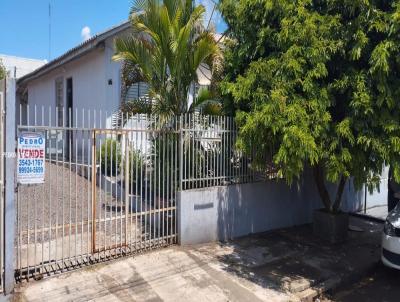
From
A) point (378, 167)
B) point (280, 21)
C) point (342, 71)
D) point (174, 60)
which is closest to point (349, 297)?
point (378, 167)

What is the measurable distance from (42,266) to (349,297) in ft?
14.3

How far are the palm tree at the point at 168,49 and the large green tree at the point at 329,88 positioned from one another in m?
1.32

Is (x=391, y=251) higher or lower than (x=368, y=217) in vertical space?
higher

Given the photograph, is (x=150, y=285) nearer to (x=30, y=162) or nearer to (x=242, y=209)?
(x=30, y=162)

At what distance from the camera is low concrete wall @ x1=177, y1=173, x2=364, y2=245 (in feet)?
20.7

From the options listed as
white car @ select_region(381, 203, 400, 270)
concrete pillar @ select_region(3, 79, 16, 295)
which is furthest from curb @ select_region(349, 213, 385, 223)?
concrete pillar @ select_region(3, 79, 16, 295)

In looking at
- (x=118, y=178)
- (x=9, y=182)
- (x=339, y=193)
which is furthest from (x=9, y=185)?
(x=339, y=193)

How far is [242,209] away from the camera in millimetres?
7141

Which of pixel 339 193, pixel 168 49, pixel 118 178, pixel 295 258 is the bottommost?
pixel 295 258

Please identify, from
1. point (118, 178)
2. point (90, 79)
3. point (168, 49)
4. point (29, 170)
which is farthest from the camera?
point (90, 79)

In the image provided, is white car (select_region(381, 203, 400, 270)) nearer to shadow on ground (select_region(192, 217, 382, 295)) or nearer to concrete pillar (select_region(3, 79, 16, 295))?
shadow on ground (select_region(192, 217, 382, 295))

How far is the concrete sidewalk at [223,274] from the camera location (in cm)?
464

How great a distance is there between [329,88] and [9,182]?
4477 mm

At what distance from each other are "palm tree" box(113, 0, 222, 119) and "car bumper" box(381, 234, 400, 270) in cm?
401
